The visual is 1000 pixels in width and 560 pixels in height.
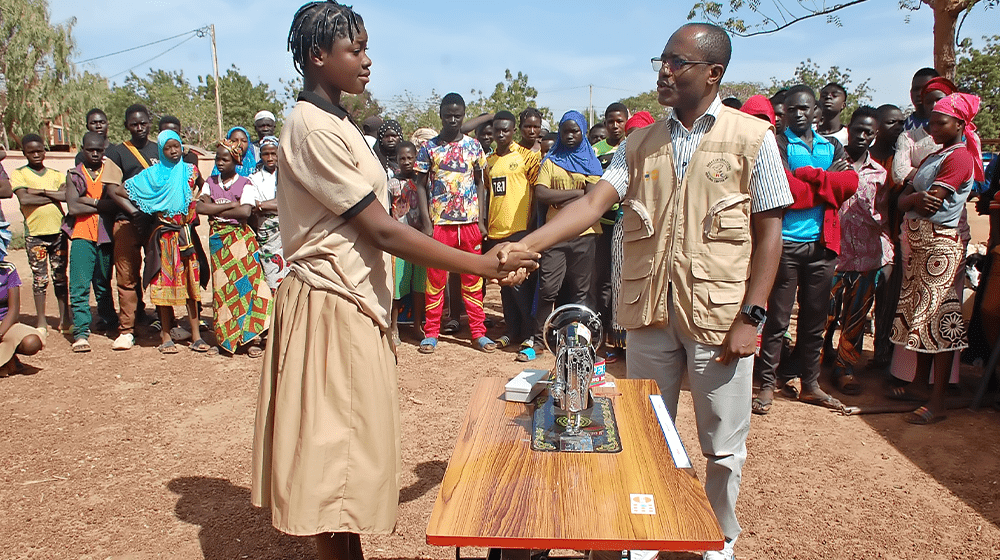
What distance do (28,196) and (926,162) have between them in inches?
307

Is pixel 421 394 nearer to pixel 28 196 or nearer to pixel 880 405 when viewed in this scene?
pixel 880 405

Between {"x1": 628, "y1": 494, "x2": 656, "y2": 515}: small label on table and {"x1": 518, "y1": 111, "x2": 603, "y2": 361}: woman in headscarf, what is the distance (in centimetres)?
427

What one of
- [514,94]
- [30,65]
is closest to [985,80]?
[514,94]

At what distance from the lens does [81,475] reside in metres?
4.03

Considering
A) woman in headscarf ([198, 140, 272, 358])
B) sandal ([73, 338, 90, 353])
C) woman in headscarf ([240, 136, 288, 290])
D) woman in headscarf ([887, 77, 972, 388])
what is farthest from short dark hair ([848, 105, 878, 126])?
sandal ([73, 338, 90, 353])

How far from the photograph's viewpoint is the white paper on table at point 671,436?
202cm

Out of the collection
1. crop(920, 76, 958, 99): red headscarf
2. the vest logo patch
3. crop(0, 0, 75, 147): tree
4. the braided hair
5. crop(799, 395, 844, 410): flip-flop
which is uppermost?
crop(0, 0, 75, 147): tree

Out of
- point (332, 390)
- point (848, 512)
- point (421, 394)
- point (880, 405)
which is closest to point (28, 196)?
point (421, 394)

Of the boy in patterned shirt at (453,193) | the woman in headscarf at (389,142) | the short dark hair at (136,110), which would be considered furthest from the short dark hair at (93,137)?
the boy in patterned shirt at (453,193)

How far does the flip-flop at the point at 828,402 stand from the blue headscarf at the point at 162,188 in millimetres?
5674

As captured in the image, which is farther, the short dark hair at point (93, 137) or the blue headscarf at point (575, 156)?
the short dark hair at point (93, 137)

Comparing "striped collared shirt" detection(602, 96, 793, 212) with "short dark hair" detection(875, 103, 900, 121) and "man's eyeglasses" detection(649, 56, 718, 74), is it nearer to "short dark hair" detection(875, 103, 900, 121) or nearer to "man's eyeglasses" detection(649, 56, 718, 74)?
"man's eyeglasses" detection(649, 56, 718, 74)

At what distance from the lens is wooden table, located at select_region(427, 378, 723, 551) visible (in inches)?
62.9

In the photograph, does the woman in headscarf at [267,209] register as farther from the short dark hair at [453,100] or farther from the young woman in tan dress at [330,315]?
the young woman in tan dress at [330,315]
